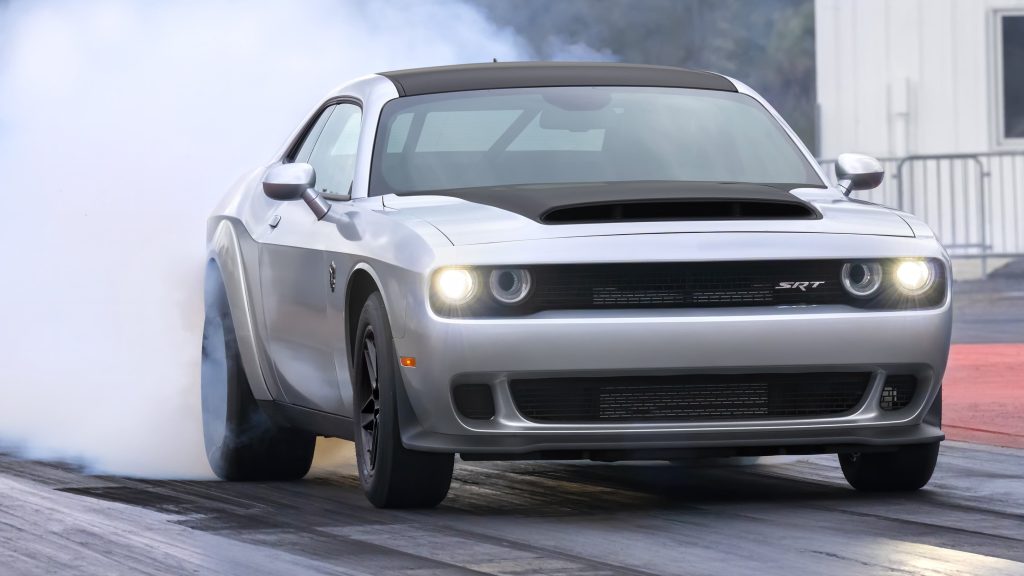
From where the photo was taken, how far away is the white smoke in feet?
34.8

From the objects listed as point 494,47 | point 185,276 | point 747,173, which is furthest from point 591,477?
point 494,47

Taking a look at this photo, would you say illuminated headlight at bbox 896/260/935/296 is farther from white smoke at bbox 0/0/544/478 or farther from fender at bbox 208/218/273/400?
white smoke at bbox 0/0/544/478

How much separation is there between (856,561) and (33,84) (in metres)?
10.0

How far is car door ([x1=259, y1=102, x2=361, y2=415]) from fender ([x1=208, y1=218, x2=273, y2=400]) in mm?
155

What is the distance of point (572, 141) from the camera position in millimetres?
8477

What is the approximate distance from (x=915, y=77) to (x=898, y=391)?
568 inches

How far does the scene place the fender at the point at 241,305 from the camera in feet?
29.2

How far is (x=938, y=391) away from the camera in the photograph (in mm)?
7680

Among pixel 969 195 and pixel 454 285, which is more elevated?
pixel 454 285

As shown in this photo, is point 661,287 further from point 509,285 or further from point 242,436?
point 242,436

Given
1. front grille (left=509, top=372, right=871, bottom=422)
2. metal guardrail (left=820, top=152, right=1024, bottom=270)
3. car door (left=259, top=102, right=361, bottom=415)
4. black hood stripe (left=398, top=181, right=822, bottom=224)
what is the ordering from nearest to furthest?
front grille (left=509, top=372, right=871, bottom=422), black hood stripe (left=398, top=181, right=822, bottom=224), car door (left=259, top=102, right=361, bottom=415), metal guardrail (left=820, top=152, right=1024, bottom=270)

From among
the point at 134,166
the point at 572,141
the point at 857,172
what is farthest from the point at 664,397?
the point at 134,166

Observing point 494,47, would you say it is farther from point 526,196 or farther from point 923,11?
point 526,196

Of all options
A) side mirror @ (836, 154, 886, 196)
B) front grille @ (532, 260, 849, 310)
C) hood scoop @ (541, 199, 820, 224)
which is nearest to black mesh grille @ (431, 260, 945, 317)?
front grille @ (532, 260, 849, 310)
